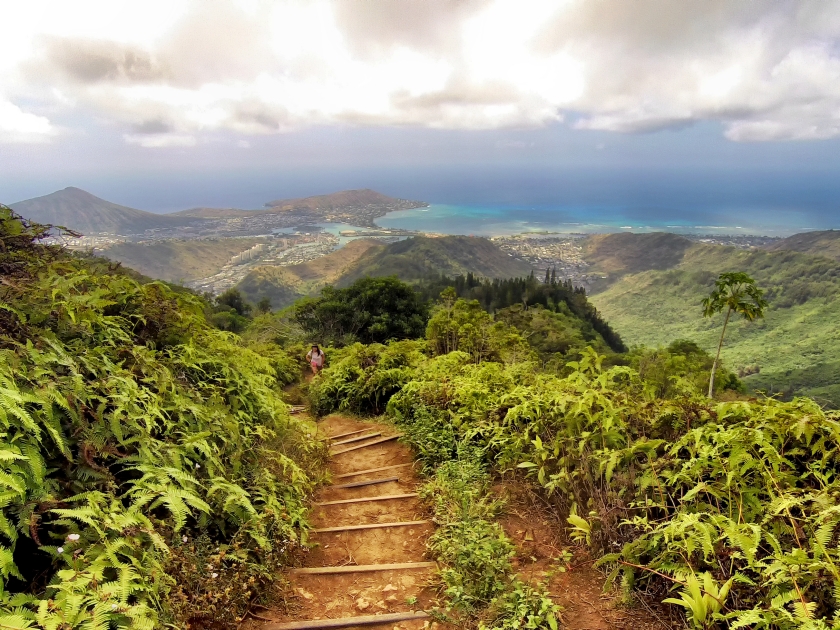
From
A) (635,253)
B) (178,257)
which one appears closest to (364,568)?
(178,257)

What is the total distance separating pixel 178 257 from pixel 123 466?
161535 millimetres

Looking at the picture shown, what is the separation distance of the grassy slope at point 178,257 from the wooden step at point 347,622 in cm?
13145

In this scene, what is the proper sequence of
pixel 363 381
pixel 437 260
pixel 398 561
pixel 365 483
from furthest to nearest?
1. pixel 437 260
2. pixel 363 381
3. pixel 365 483
4. pixel 398 561

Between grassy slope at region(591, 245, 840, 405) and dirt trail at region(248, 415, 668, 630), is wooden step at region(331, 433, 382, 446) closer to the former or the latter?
dirt trail at region(248, 415, 668, 630)

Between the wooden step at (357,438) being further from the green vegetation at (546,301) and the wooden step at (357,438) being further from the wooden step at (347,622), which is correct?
the green vegetation at (546,301)

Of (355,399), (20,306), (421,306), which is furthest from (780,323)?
(20,306)

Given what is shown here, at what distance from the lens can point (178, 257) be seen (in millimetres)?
146125

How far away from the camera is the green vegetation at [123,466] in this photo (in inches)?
100

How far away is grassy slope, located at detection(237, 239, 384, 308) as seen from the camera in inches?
3991

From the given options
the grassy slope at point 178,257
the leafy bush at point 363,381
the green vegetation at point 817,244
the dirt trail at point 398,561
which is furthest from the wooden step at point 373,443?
the green vegetation at point 817,244

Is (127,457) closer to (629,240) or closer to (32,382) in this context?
(32,382)

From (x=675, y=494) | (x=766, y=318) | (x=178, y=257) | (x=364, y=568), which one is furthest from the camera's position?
(x=178, y=257)

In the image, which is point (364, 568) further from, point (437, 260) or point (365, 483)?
point (437, 260)

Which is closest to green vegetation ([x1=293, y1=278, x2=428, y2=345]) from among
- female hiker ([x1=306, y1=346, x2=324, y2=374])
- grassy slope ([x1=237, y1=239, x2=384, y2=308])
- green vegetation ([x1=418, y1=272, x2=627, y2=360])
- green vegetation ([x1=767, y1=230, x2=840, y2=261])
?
female hiker ([x1=306, y1=346, x2=324, y2=374])
